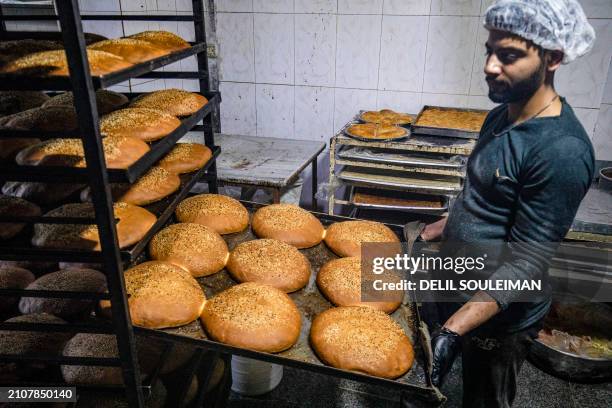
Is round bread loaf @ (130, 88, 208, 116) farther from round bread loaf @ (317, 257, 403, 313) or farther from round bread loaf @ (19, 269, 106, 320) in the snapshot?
round bread loaf @ (317, 257, 403, 313)

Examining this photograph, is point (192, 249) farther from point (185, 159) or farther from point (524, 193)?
point (524, 193)

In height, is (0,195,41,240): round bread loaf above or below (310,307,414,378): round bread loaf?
above

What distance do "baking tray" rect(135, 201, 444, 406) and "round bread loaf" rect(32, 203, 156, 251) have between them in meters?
0.32

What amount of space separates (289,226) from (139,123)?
0.75 metres

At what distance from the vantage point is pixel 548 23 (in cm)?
141

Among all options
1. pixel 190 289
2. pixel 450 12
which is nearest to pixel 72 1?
pixel 190 289

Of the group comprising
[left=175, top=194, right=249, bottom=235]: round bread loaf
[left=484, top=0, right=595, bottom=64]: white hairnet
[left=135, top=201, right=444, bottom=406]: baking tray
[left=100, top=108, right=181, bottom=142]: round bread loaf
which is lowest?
[left=135, top=201, right=444, bottom=406]: baking tray

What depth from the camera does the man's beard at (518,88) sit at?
1.50 m

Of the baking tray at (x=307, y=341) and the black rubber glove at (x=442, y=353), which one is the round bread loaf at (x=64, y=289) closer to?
the baking tray at (x=307, y=341)

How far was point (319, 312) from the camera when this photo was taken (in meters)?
1.60

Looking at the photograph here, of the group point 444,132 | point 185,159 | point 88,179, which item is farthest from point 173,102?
point 444,132

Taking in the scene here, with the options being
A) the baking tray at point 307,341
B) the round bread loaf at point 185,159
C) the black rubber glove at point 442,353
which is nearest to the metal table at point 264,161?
the round bread loaf at point 185,159

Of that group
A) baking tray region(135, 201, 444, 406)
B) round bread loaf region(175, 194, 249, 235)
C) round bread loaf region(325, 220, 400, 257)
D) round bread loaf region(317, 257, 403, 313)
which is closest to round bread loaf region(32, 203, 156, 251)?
baking tray region(135, 201, 444, 406)

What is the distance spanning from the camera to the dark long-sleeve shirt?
1413mm
